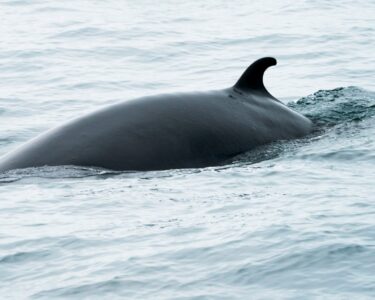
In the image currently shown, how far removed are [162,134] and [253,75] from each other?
1.75m

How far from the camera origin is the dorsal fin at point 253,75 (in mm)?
13242

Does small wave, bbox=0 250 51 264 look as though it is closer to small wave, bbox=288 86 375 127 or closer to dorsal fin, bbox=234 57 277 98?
dorsal fin, bbox=234 57 277 98

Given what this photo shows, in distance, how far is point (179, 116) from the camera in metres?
12.4

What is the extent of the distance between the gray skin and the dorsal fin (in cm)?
1

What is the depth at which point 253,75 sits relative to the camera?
13297 mm

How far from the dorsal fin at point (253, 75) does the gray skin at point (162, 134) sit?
0.04ft

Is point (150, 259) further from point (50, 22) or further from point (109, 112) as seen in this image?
point (50, 22)

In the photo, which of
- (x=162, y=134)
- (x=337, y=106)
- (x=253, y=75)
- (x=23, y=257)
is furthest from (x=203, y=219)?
(x=337, y=106)

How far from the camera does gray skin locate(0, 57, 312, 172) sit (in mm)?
11844

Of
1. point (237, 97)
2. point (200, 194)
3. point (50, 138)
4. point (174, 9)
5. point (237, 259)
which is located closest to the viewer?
point (237, 259)

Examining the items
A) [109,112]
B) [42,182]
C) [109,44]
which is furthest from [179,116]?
[109,44]

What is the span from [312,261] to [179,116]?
12.0 ft

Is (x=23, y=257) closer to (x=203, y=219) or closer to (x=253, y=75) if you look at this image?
(x=203, y=219)

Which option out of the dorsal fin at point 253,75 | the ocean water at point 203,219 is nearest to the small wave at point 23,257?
the ocean water at point 203,219
